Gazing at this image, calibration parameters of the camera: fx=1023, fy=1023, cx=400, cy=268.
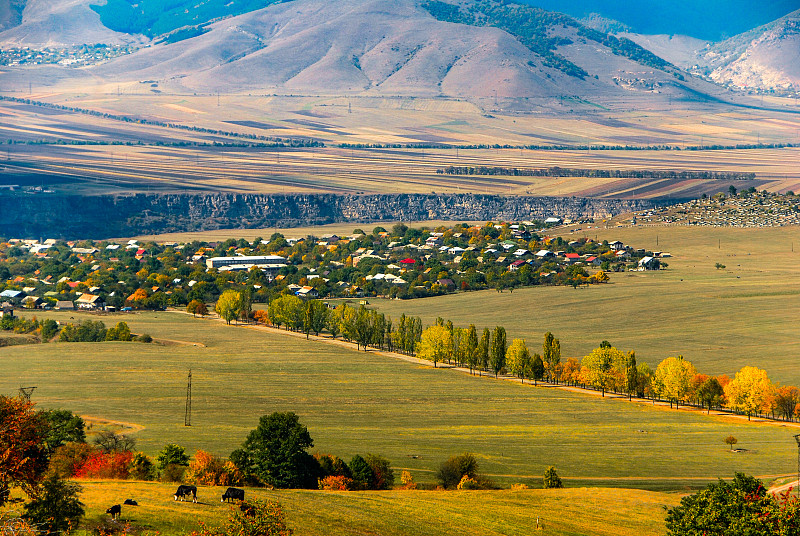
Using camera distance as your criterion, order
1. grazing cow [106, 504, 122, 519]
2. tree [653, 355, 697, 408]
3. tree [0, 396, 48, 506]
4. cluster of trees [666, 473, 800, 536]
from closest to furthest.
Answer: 1. tree [0, 396, 48, 506]
2. grazing cow [106, 504, 122, 519]
3. cluster of trees [666, 473, 800, 536]
4. tree [653, 355, 697, 408]

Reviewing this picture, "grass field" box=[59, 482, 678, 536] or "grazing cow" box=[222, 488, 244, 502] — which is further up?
"grazing cow" box=[222, 488, 244, 502]

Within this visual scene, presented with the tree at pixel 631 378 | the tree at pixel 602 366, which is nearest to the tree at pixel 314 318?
the tree at pixel 602 366

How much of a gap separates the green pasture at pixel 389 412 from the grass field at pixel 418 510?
17.8 feet

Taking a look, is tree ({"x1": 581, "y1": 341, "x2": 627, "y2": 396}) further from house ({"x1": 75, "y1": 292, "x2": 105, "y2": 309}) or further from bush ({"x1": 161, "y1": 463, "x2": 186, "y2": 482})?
house ({"x1": 75, "y1": 292, "x2": 105, "y2": 309})

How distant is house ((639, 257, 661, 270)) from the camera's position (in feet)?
445

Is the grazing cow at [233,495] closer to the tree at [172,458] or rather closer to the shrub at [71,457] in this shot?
the shrub at [71,457]

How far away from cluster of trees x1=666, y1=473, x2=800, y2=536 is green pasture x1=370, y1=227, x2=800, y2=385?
4312 cm

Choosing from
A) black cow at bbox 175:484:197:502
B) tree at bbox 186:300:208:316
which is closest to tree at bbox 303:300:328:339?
tree at bbox 186:300:208:316

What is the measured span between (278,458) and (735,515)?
19.8m

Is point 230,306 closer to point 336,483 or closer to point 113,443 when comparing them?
point 113,443

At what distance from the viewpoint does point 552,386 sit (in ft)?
257

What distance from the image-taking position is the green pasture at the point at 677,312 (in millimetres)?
88312

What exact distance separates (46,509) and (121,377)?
46.7 m

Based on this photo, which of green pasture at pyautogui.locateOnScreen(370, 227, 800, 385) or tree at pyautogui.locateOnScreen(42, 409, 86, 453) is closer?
tree at pyautogui.locateOnScreen(42, 409, 86, 453)
